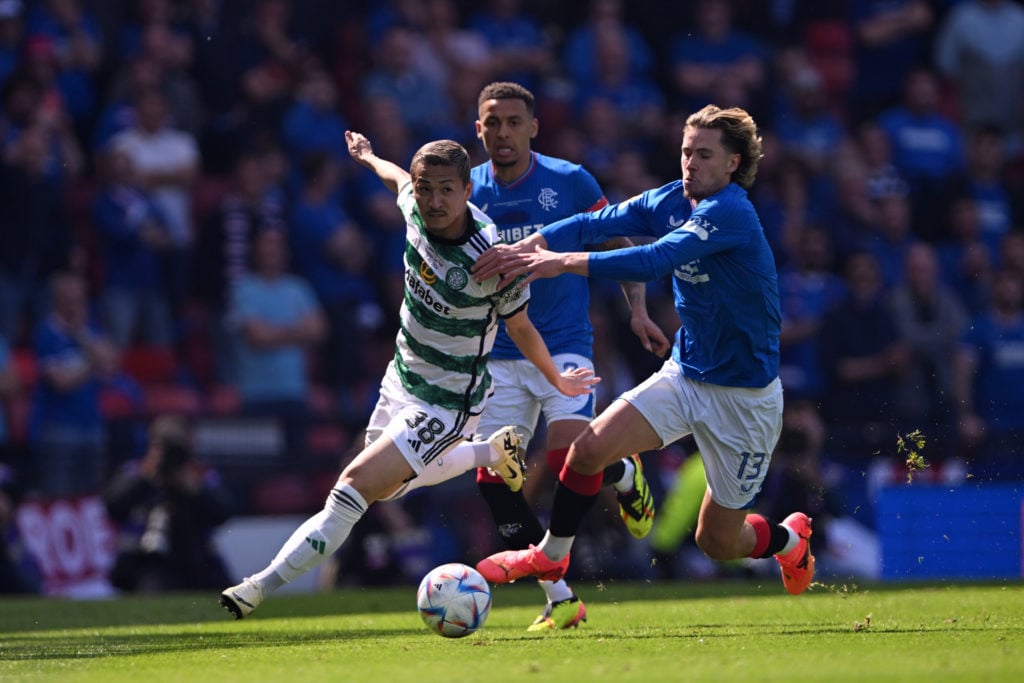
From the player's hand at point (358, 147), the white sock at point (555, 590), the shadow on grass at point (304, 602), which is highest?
the player's hand at point (358, 147)

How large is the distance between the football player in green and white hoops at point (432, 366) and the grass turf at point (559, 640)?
0.61 meters

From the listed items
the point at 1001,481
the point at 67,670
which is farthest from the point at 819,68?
the point at 67,670

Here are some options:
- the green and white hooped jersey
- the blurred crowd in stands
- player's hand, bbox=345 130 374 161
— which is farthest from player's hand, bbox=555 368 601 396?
the blurred crowd in stands

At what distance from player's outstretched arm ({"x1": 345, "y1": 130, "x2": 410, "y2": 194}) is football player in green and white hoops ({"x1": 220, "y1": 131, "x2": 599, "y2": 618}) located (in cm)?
56

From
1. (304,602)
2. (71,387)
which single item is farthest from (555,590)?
(71,387)

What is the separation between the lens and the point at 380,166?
9.41m

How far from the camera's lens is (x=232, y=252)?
1509 cm

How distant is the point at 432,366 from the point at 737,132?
206 cm

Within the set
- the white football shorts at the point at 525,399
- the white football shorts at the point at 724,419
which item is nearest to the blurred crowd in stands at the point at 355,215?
the white football shorts at the point at 525,399

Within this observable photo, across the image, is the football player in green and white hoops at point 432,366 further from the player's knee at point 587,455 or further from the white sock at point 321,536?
the player's knee at point 587,455

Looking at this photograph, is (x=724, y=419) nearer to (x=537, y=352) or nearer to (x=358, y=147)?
(x=537, y=352)

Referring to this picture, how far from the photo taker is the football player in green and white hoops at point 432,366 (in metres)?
8.20

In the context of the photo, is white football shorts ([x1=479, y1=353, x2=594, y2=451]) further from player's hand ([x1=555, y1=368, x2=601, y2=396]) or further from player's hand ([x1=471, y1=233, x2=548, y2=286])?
player's hand ([x1=471, y1=233, x2=548, y2=286])

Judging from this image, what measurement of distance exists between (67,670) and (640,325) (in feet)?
12.4
